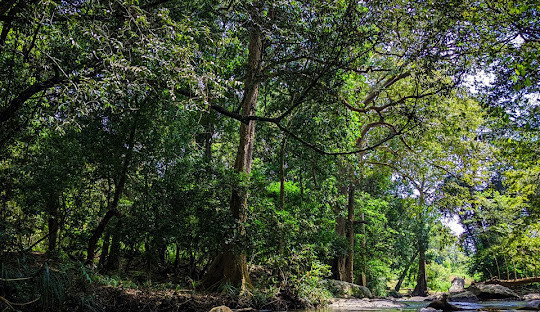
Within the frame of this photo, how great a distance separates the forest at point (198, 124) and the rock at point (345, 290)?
243 mm

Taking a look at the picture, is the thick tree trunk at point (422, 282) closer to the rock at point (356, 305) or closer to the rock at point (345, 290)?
the rock at point (345, 290)

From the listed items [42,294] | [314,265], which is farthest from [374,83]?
[42,294]

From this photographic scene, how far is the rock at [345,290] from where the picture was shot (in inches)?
526

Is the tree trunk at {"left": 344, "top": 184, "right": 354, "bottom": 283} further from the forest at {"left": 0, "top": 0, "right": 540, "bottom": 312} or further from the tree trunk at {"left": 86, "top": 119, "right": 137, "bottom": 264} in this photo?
the tree trunk at {"left": 86, "top": 119, "right": 137, "bottom": 264}

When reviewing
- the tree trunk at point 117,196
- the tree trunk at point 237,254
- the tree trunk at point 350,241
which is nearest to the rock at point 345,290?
the tree trunk at point 350,241

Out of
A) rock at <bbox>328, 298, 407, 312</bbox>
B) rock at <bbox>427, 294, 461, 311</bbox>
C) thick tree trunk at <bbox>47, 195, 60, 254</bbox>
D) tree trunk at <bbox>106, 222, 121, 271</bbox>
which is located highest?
thick tree trunk at <bbox>47, 195, 60, 254</bbox>

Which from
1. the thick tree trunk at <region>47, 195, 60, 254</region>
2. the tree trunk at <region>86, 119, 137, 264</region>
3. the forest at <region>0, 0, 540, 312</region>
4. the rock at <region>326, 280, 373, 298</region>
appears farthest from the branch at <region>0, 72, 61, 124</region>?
the rock at <region>326, 280, 373, 298</region>

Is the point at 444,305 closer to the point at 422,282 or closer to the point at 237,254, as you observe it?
the point at 237,254

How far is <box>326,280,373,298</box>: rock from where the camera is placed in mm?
13367

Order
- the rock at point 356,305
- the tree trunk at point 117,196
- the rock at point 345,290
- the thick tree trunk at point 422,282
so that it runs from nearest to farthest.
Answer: the tree trunk at point 117,196, the rock at point 356,305, the rock at point 345,290, the thick tree trunk at point 422,282

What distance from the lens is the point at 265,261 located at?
9.70 m

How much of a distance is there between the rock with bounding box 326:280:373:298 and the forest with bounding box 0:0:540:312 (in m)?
0.24

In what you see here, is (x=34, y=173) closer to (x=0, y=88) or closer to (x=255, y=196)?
(x=0, y=88)

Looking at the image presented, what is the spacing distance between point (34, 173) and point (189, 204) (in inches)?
150
